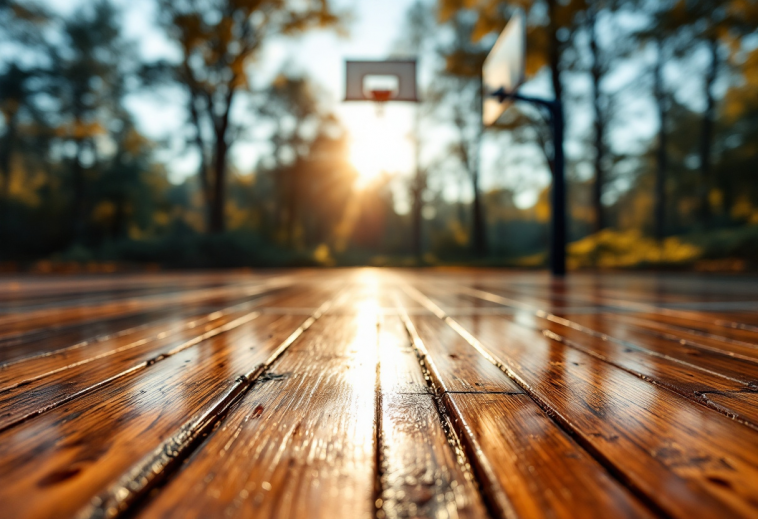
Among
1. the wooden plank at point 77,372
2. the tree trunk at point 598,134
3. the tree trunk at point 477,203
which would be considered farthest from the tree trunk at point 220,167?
the wooden plank at point 77,372

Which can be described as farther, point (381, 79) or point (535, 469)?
point (381, 79)

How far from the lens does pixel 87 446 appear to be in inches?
21.5

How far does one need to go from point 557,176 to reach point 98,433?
5.72 metres

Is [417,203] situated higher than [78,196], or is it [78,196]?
[78,196]

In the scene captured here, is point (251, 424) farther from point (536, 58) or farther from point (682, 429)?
point (536, 58)

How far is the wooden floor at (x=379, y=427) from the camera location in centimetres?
43

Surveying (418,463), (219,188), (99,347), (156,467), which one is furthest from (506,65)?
(219,188)

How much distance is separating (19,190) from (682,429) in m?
25.0

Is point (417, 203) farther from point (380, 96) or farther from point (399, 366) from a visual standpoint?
point (399, 366)

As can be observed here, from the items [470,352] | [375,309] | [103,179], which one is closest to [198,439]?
[470,352]

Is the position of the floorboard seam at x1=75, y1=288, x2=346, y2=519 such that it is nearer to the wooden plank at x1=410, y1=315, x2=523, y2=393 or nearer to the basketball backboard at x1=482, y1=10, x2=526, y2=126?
the wooden plank at x1=410, y1=315, x2=523, y2=393

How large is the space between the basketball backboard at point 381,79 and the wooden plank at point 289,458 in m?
6.30

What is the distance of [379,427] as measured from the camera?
2.03ft

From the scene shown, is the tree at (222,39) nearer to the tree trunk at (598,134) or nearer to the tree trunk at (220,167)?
the tree trunk at (220,167)
